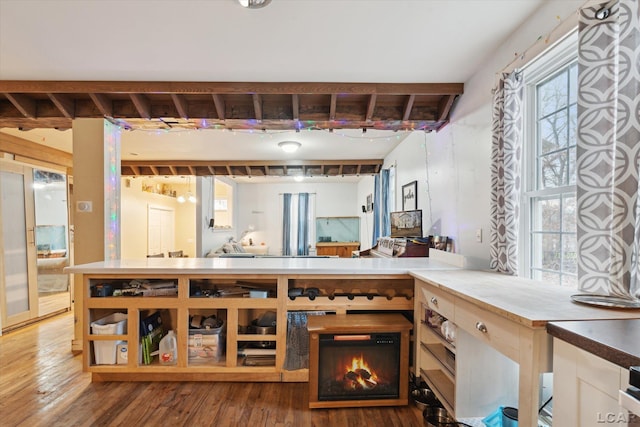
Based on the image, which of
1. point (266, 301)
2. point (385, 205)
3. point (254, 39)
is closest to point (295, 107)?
point (254, 39)

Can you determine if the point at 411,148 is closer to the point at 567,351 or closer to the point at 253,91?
the point at 253,91

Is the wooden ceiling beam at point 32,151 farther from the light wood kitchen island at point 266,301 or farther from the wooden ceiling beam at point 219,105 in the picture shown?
the wooden ceiling beam at point 219,105

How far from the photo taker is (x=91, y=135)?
10.0 ft

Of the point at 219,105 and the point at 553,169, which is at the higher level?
the point at 219,105

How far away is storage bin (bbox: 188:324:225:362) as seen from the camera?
7.87ft

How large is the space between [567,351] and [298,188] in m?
8.02

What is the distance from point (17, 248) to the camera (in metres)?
3.80

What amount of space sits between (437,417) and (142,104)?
11.6ft

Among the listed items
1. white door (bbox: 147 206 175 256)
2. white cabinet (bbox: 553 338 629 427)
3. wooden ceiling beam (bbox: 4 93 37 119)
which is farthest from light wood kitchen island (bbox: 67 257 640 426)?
white door (bbox: 147 206 175 256)

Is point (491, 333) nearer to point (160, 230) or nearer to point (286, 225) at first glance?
point (286, 225)

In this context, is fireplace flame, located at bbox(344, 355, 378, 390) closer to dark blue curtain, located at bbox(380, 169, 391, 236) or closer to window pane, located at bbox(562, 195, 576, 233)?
window pane, located at bbox(562, 195, 576, 233)

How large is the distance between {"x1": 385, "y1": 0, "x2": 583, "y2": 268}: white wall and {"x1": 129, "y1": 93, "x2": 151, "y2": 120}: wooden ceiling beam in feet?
9.74

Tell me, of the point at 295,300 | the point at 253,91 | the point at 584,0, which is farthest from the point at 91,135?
the point at 584,0

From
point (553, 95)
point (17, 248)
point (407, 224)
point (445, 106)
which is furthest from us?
point (17, 248)
